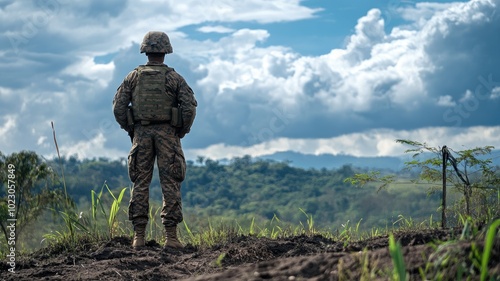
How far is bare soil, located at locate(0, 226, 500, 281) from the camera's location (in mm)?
4551

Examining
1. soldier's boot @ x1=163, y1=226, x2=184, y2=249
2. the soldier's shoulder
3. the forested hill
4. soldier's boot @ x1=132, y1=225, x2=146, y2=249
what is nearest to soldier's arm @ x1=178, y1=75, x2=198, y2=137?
the soldier's shoulder

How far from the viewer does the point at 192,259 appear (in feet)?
26.4

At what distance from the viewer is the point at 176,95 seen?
9438 millimetres

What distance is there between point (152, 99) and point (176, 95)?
1.14 ft

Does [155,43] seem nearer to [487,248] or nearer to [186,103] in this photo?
[186,103]

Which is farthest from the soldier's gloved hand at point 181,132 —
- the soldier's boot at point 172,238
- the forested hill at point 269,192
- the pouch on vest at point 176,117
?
the forested hill at point 269,192

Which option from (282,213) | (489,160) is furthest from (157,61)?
(282,213)

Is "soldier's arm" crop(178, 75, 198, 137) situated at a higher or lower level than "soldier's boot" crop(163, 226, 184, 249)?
higher

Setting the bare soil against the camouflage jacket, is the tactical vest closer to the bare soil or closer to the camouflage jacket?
the camouflage jacket

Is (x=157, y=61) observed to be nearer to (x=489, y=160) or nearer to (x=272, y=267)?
(x=489, y=160)

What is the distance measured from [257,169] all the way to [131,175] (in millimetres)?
165747

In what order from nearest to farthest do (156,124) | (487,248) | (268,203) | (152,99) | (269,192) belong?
(487,248) < (152,99) < (156,124) < (268,203) < (269,192)

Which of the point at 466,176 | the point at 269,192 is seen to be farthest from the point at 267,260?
the point at 269,192

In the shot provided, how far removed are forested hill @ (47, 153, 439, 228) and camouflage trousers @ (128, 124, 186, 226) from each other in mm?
117844
